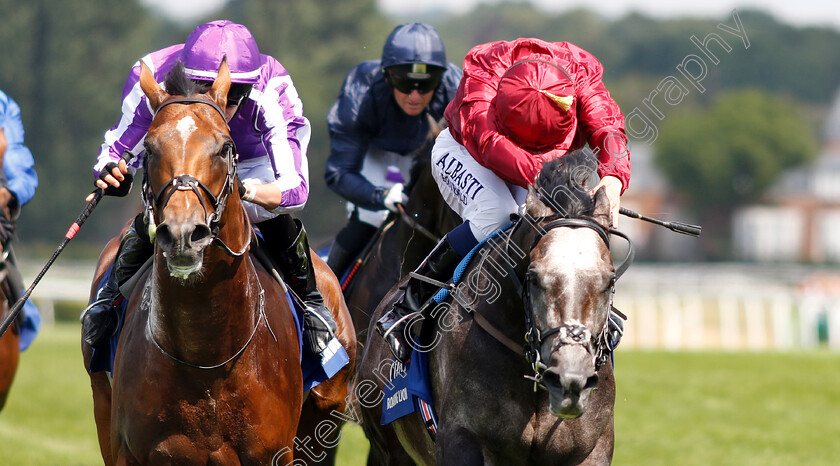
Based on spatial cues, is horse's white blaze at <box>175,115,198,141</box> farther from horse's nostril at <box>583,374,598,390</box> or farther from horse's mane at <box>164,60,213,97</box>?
horse's nostril at <box>583,374,598,390</box>

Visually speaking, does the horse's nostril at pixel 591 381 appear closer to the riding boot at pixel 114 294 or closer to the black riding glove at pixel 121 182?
the black riding glove at pixel 121 182

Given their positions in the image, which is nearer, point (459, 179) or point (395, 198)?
point (459, 179)

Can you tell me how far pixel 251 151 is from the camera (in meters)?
5.46

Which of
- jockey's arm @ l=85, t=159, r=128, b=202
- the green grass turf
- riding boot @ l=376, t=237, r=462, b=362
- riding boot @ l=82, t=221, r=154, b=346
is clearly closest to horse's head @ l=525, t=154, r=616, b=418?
riding boot @ l=376, t=237, r=462, b=362

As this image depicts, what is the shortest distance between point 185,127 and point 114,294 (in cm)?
144

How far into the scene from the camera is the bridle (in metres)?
3.86

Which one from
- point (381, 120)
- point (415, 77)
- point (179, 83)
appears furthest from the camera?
point (381, 120)

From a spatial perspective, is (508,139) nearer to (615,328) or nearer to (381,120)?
(615,328)

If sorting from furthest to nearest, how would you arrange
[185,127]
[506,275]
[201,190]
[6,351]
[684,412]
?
1. [684,412]
2. [6,351]
3. [506,275]
4. [185,127]
5. [201,190]

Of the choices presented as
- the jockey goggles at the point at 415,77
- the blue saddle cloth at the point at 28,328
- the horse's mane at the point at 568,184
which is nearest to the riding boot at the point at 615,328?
the horse's mane at the point at 568,184

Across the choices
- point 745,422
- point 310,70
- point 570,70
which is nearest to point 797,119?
point 310,70

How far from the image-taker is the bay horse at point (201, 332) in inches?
156

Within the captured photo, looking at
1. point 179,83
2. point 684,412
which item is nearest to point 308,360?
point 179,83

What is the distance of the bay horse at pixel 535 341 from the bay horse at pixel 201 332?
73cm
